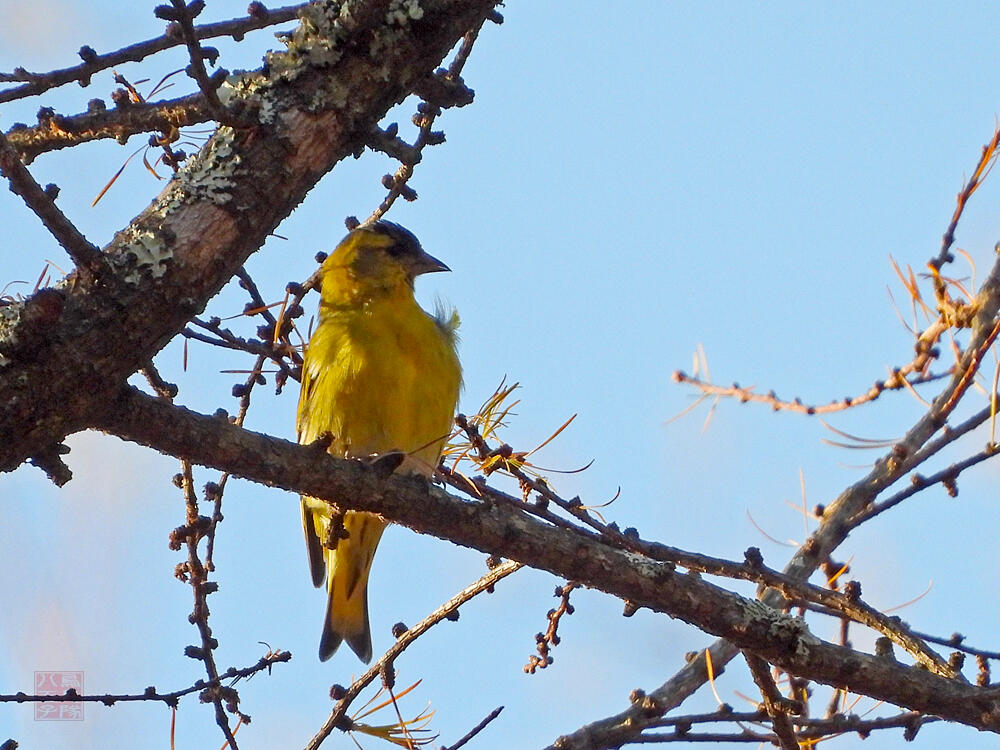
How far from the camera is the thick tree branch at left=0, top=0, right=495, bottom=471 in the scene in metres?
2.27

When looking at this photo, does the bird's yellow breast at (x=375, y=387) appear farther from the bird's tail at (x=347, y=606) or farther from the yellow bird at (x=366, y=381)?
the bird's tail at (x=347, y=606)

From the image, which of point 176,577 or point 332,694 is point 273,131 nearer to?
point 176,577

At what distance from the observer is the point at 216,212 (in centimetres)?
251

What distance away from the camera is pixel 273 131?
103 inches

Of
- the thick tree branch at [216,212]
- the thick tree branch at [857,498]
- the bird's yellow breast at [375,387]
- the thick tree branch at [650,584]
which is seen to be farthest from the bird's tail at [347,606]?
the thick tree branch at [216,212]

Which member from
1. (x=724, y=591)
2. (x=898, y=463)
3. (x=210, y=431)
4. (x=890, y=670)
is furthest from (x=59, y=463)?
(x=898, y=463)

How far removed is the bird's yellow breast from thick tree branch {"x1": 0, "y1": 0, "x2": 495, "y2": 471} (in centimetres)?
185

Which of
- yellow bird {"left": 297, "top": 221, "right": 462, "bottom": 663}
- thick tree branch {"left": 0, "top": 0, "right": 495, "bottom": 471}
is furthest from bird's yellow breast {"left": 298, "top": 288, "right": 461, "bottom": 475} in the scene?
thick tree branch {"left": 0, "top": 0, "right": 495, "bottom": 471}

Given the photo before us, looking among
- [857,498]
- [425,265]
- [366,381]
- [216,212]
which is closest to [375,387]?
[366,381]

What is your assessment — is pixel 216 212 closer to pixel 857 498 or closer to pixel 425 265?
pixel 857 498

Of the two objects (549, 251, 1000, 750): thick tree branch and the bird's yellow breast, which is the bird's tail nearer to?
the bird's yellow breast

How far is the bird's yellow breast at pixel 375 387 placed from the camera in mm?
4559

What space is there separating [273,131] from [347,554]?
2.88 meters

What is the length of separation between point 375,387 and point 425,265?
3.59 ft
